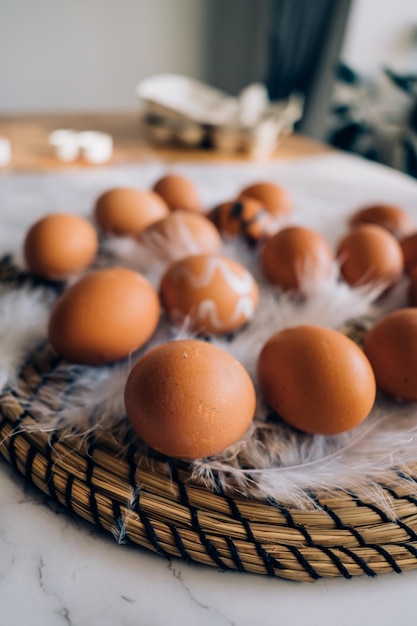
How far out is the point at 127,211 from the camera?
74 centimetres

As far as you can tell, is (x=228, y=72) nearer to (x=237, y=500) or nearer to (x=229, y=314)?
(x=229, y=314)

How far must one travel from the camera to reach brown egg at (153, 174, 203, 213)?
32.4 inches

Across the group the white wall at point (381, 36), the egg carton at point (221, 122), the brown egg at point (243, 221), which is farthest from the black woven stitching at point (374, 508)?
the white wall at point (381, 36)

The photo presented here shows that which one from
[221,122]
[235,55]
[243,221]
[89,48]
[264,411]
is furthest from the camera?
[235,55]

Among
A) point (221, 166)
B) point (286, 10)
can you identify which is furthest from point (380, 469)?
point (286, 10)

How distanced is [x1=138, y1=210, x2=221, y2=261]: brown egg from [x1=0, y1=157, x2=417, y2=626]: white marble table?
1.18ft

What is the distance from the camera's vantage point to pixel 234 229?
74 cm

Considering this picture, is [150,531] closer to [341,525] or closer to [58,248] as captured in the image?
[341,525]

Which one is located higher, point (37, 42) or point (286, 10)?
point (286, 10)

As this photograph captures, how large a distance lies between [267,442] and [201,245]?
1.00ft

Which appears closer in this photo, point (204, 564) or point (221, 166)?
point (204, 564)

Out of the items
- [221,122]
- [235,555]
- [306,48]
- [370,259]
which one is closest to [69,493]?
[235,555]

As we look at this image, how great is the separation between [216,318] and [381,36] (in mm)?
1681

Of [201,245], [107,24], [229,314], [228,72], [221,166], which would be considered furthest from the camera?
[228,72]
